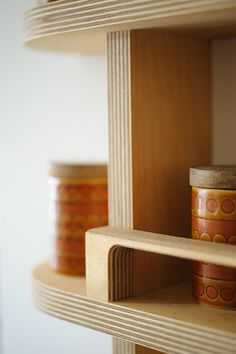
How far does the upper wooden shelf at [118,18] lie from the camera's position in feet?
1.88

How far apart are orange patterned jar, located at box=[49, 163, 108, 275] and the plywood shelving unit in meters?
0.06

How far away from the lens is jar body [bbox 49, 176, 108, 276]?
84cm

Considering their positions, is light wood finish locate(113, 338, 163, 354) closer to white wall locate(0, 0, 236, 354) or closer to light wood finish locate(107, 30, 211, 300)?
light wood finish locate(107, 30, 211, 300)

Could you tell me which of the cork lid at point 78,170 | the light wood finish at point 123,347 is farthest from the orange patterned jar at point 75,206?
the light wood finish at point 123,347

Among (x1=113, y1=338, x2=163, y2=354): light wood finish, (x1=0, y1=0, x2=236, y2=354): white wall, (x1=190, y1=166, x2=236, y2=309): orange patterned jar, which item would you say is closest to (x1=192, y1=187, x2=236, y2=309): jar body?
(x1=190, y1=166, x2=236, y2=309): orange patterned jar

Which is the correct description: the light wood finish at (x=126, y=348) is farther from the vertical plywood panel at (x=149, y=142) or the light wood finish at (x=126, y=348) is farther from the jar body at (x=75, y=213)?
the jar body at (x=75, y=213)

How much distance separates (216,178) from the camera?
2.09ft

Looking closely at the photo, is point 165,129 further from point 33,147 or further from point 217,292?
point 33,147

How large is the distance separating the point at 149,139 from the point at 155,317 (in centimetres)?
21

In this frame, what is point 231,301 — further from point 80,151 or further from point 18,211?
→ point 18,211

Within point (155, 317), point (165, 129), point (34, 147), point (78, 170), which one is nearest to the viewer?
point (155, 317)

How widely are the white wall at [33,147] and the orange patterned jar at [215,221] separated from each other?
1.11ft

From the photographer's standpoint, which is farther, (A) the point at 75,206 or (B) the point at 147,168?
(A) the point at 75,206

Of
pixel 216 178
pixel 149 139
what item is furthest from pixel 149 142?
pixel 216 178
